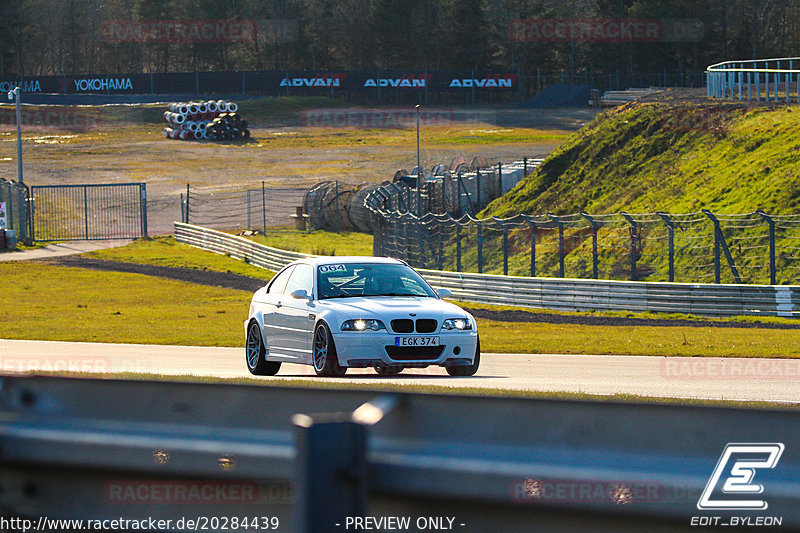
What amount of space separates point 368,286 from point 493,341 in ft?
22.6

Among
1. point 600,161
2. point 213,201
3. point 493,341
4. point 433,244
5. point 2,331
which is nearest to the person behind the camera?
point 493,341

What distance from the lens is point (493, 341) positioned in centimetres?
2041

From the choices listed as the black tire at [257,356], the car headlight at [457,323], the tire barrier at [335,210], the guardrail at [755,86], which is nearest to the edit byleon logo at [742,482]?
the car headlight at [457,323]

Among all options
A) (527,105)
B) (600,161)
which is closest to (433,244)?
(600,161)

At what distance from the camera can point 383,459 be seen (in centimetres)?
290

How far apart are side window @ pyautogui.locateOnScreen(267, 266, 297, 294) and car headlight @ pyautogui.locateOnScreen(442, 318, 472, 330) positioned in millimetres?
2591

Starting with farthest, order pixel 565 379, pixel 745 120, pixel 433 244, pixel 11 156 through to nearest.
Result: pixel 11 156
pixel 745 120
pixel 433 244
pixel 565 379

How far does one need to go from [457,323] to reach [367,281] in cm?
153

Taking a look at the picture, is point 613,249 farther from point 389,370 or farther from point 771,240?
point 389,370

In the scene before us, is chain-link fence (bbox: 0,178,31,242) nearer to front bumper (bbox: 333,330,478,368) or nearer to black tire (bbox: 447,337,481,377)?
black tire (bbox: 447,337,481,377)

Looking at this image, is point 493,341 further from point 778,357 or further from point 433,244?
point 433,244

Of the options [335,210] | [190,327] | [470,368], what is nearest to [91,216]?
[335,210]

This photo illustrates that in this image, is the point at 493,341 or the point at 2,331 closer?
the point at 493,341

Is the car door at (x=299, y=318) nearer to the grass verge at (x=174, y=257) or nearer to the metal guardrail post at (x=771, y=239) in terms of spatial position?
the metal guardrail post at (x=771, y=239)
